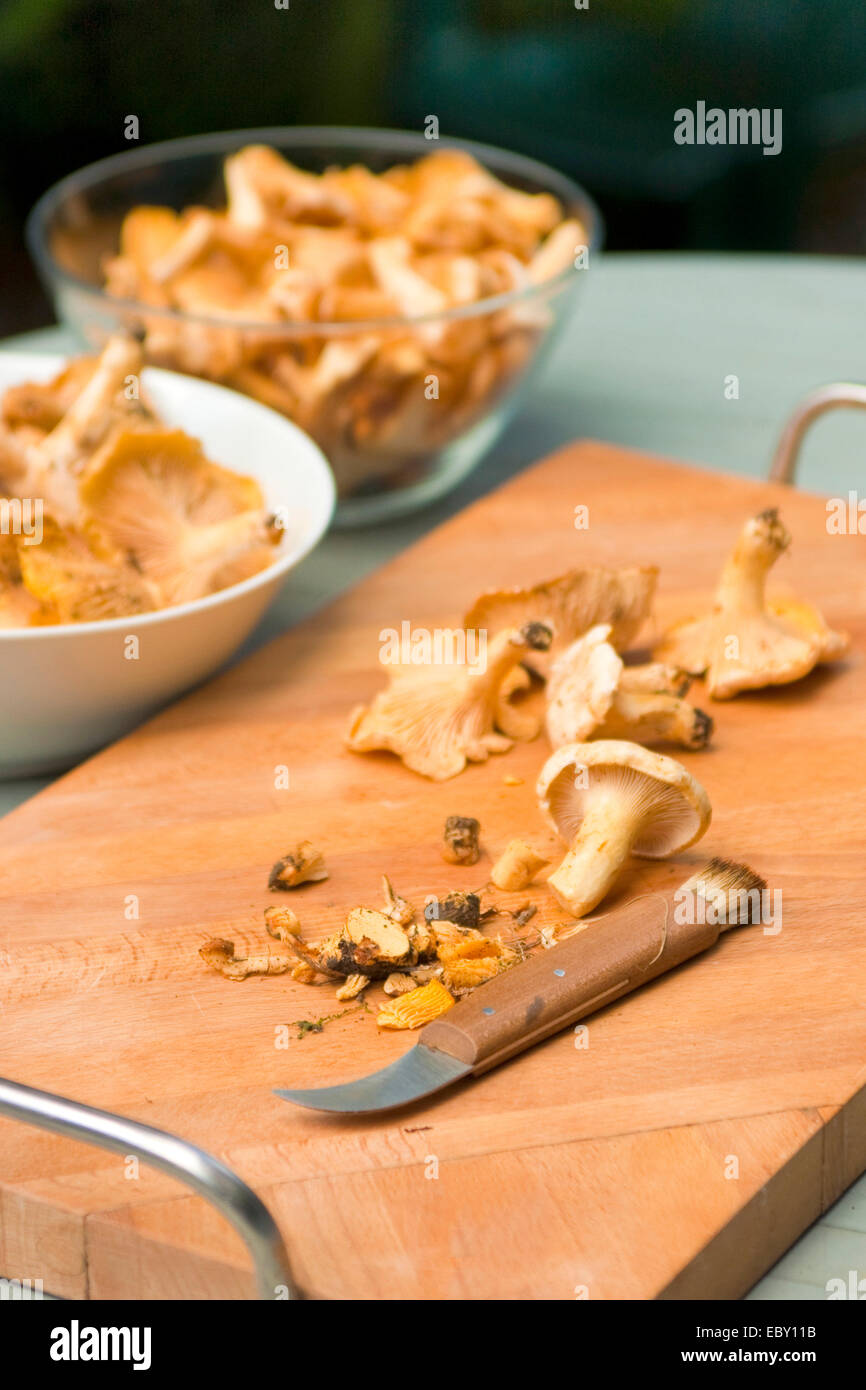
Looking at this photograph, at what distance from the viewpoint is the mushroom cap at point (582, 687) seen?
1069 mm

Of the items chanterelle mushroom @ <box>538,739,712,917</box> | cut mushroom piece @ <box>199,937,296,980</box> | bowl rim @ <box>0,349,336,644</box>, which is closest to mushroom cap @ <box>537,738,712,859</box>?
chanterelle mushroom @ <box>538,739,712,917</box>

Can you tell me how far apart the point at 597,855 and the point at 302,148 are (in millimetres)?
1171

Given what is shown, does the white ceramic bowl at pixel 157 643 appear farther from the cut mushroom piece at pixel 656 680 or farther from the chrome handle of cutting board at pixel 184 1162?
the chrome handle of cutting board at pixel 184 1162

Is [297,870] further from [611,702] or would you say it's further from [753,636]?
[753,636]

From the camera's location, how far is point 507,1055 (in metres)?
0.85

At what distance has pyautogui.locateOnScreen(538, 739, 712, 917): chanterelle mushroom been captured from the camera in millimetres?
957

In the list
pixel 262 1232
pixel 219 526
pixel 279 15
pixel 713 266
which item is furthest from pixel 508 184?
pixel 279 15

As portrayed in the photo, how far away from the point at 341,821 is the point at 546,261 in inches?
30.0

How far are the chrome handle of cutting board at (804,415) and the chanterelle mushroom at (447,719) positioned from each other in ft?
1.77

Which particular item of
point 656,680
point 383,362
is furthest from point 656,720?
point 383,362

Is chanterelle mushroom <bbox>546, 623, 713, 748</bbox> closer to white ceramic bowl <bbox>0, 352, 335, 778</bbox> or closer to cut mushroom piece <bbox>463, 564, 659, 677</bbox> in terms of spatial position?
cut mushroom piece <bbox>463, 564, 659, 677</bbox>

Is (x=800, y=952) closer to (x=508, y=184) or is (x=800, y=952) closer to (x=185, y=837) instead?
(x=185, y=837)

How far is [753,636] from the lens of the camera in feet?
4.01

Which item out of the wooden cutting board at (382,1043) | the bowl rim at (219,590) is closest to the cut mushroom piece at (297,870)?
the wooden cutting board at (382,1043)
